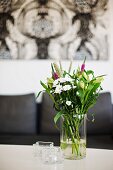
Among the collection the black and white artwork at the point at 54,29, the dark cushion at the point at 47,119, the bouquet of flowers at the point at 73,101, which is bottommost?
the dark cushion at the point at 47,119

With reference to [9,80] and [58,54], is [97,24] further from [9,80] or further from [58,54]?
[9,80]

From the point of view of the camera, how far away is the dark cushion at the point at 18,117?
10.0 feet

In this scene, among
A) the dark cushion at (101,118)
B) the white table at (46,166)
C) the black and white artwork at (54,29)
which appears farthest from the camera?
the black and white artwork at (54,29)

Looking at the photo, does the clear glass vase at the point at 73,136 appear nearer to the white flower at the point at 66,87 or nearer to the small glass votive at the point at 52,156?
the small glass votive at the point at 52,156

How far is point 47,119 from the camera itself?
3.05 m

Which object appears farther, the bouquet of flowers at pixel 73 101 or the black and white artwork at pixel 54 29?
the black and white artwork at pixel 54 29

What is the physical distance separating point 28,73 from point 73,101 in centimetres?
192

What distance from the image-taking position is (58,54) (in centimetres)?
328

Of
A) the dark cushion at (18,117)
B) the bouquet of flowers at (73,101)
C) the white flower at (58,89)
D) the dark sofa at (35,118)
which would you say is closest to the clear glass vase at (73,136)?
the bouquet of flowers at (73,101)

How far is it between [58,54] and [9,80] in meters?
0.64

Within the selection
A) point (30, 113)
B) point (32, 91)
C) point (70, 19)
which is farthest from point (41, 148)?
point (70, 19)

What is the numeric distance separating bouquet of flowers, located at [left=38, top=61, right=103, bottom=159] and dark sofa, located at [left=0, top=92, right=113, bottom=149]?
149 cm

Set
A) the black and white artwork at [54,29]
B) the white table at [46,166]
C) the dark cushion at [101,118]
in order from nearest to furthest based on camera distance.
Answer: the white table at [46,166] < the dark cushion at [101,118] < the black and white artwork at [54,29]

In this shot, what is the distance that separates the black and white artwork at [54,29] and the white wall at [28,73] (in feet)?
0.23
